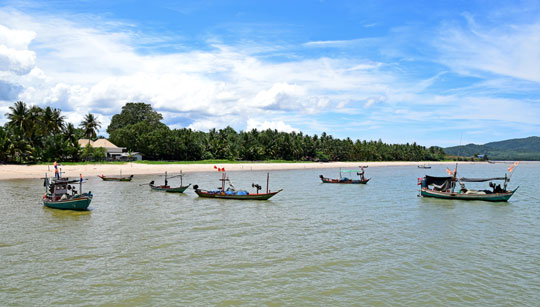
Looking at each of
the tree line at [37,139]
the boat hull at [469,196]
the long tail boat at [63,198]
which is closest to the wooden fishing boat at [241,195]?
the long tail boat at [63,198]

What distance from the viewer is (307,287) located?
13.7 meters

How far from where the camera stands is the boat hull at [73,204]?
29.7 meters

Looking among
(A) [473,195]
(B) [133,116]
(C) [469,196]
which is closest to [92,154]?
(B) [133,116]

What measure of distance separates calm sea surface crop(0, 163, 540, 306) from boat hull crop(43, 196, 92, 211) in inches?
29.2

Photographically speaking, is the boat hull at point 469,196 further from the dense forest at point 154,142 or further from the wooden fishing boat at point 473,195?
the dense forest at point 154,142

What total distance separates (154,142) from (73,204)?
68674 mm

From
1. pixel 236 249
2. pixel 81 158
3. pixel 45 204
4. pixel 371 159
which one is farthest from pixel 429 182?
pixel 371 159

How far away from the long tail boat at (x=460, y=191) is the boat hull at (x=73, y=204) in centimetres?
3490

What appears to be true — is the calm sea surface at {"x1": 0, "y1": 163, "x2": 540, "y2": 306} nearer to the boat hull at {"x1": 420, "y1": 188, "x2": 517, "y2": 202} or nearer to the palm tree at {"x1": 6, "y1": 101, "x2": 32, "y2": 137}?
the boat hull at {"x1": 420, "y1": 188, "x2": 517, "y2": 202}

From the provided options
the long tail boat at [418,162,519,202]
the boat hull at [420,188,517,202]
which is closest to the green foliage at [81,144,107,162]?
the long tail boat at [418,162,519,202]

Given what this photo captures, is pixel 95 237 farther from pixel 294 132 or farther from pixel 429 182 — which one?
pixel 294 132

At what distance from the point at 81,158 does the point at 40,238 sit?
222 feet

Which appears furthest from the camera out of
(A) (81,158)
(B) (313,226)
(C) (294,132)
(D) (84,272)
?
(C) (294,132)

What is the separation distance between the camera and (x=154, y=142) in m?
96.8
